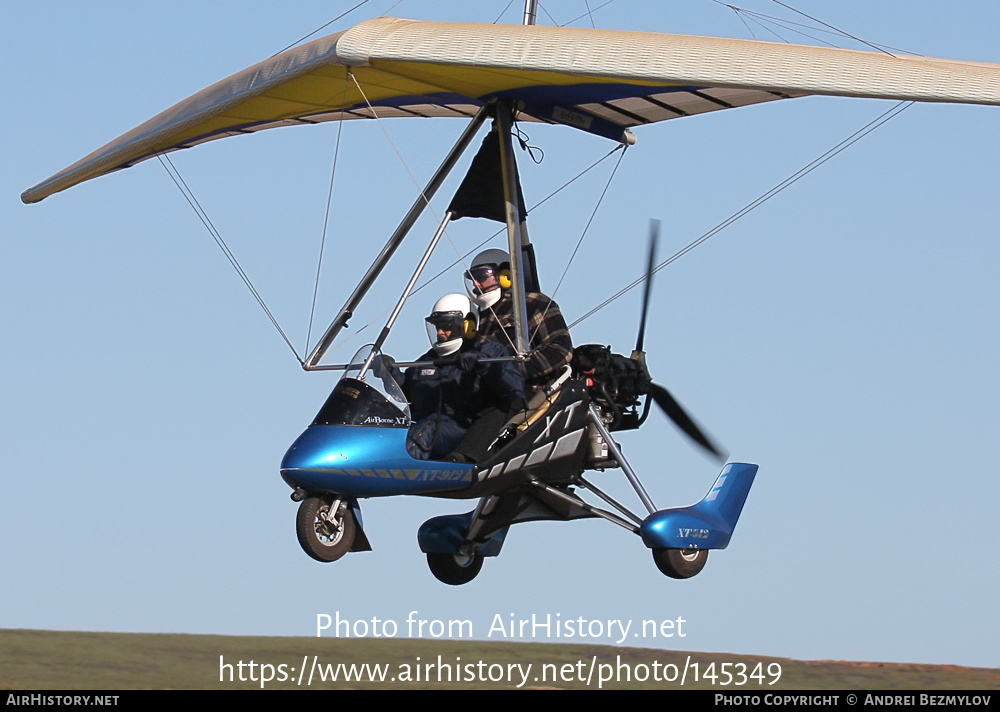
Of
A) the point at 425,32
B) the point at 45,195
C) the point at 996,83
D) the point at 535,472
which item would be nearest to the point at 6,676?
the point at 45,195

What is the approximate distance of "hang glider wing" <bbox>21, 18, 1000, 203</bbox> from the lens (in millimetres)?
10914

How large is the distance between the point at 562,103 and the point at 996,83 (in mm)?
4350

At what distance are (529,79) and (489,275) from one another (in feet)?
5.18

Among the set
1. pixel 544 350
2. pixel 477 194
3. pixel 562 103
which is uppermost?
pixel 562 103

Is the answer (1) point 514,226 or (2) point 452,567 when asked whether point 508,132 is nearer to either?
(1) point 514,226

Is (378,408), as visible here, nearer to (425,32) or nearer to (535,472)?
(535,472)

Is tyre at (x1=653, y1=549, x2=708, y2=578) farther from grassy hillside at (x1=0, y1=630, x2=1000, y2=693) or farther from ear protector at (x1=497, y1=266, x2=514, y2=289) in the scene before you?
grassy hillside at (x1=0, y1=630, x2=1000, y2=693)

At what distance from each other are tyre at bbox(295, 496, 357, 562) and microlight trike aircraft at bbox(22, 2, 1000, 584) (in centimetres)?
1

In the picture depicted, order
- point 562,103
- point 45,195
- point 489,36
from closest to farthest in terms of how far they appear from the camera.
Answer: point 489,36, point 562,103, point 45,195

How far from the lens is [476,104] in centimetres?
1441

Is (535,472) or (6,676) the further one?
(6,676)

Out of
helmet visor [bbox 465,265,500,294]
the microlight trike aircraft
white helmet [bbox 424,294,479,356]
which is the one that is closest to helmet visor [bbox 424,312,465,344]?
white helmet [bbox 424,294,479,356]

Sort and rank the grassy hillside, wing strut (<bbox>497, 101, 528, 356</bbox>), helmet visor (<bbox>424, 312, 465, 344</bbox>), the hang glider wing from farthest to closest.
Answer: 1. the grassy hillside
2. wing strut (<bbox>497, 101, 528, 356</bbox>)
3. helmet visor (<bbox>424, 312, 465, 344</bbox>)
4. the hang glider wing

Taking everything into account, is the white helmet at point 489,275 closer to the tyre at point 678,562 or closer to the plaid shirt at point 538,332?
the plaid shirt at point 538,332
